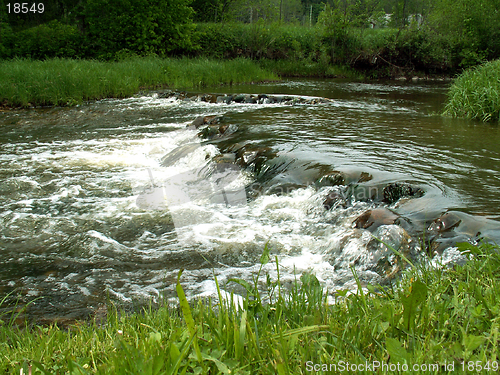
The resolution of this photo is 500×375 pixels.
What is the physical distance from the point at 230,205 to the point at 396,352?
3742 mm

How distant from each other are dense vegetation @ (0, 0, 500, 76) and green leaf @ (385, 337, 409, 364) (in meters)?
24.8

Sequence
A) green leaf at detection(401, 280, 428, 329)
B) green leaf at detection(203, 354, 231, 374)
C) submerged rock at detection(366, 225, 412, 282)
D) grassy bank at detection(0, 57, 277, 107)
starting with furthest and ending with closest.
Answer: grassy bank at detection(0, 57, 277, 107) < submerged rock at detection(366, 225, 412, 282) < green leaf at detection(401, 280, 428, 329) < green leaf at detection(203, 354, 231, 374)

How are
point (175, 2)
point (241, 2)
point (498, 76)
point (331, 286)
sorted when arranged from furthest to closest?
point (241, 2)
point (175, 2)
point (498, 76)
point (331, 286)

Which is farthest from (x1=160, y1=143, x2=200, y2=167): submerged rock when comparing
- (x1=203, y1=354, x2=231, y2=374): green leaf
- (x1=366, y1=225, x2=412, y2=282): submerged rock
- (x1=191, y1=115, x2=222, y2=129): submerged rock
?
(x1=203, y1=354, x2=231, y2=374): green leaf

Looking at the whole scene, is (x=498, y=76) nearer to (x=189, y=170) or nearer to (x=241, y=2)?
(x=189, y=170)

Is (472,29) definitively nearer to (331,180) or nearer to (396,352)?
(331,180)

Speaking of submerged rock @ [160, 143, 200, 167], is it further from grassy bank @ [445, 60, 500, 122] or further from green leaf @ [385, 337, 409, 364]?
grassy bank @ [445, 60, 500, 122]

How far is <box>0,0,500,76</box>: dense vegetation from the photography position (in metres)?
25.1

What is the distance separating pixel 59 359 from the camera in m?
1.71

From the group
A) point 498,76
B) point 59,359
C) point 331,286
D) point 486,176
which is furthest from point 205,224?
point 498,76

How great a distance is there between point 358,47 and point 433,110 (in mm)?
17726

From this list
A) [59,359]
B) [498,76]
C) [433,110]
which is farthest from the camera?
[433,110]

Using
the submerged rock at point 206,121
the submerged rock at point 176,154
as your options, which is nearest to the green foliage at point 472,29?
the submerged rock at point 206,121

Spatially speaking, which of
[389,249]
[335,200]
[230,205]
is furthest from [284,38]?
[389,249]
